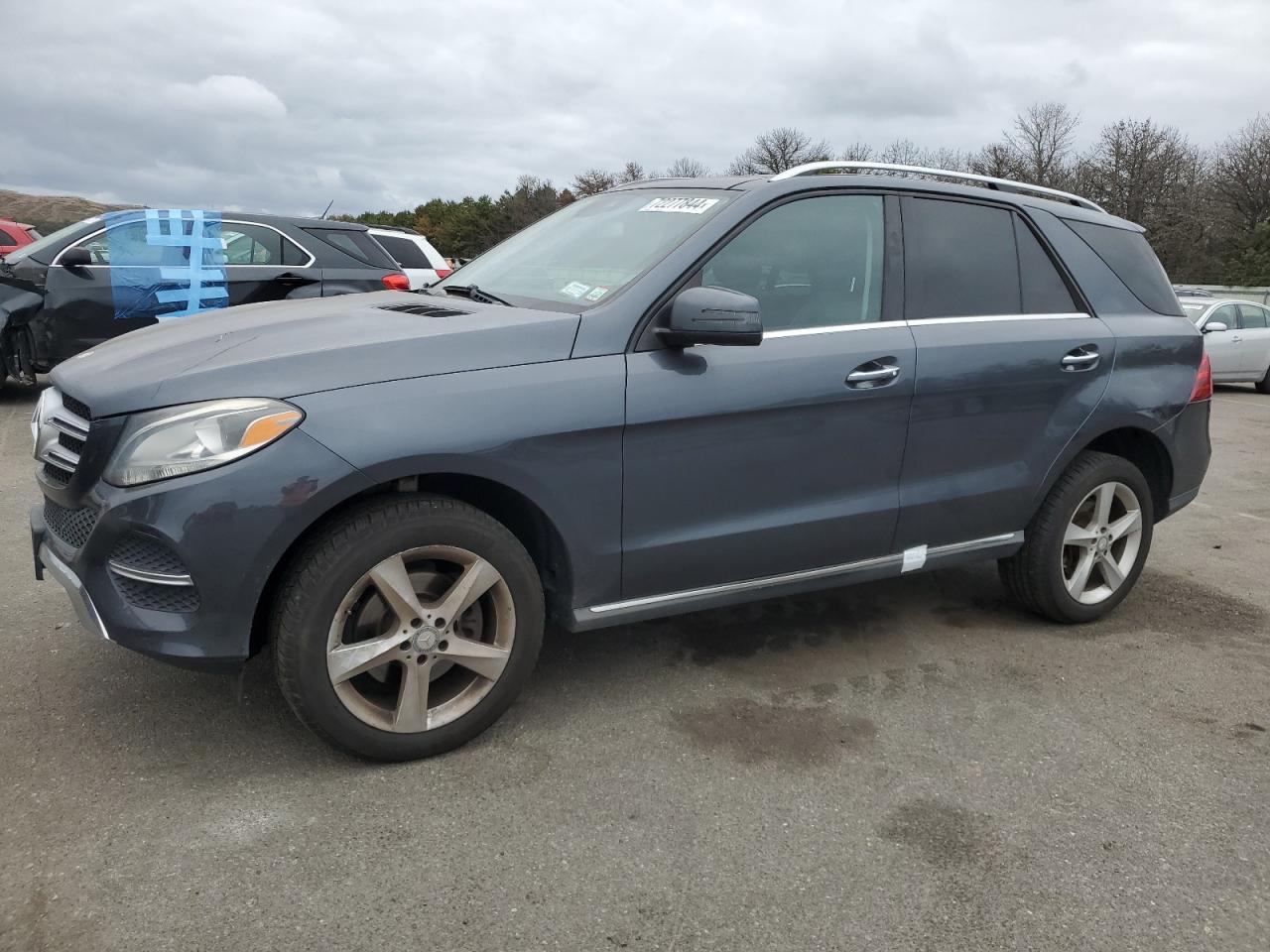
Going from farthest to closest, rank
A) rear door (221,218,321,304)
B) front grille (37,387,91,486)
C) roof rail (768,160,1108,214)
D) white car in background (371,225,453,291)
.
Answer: white car in background (371,225,453,291) → rear door (221,218,321,304) → roof rail (768,160,1108,214) → front grille (37,387,91,486)

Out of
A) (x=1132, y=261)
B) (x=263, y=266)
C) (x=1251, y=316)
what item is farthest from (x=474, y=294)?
(x=1251, y=316)

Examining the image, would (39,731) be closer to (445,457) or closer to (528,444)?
(445,457)

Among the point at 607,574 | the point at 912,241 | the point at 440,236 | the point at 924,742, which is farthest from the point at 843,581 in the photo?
the point at 440,236

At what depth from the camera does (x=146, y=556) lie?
8.12ft

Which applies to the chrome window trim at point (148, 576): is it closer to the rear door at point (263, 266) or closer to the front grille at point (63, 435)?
the front grille at point (63, 435)

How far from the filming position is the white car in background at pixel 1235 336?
48.3 feet

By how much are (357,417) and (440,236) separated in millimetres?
64452

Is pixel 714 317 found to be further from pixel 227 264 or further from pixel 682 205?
pixel 227 264

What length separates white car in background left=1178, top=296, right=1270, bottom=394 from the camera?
14.7 metres

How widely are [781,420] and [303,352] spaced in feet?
4.82

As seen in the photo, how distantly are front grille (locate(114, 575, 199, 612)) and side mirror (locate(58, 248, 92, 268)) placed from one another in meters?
7.02

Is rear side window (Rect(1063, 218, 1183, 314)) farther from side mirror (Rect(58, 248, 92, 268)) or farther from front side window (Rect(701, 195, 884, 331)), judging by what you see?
side mirror (Rect(58, 248, 92, 268))

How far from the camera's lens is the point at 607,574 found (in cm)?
297

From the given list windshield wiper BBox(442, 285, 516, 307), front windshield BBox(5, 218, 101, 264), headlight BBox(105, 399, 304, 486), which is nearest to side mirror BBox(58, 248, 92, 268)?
front windshield BBox(5, 218, 101, 264)
